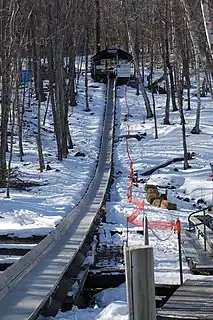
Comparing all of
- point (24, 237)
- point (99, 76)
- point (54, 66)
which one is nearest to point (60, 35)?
point (54, 66)

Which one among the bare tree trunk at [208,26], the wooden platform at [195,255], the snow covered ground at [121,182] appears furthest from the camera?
the bare tree trunk at [208,26]

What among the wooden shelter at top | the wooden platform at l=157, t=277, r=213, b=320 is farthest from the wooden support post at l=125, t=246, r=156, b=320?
the wooden shelter at top

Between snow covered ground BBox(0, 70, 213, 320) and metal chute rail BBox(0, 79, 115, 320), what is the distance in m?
0.40

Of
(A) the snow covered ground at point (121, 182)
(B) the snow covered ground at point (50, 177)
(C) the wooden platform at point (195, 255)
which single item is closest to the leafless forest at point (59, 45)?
(B) the snow covered ground at point (50, 177)

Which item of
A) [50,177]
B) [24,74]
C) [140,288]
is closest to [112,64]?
[24,74]

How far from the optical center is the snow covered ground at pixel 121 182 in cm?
1130

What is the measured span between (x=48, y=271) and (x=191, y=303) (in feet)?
12.1

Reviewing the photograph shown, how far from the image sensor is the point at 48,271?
9750 mm

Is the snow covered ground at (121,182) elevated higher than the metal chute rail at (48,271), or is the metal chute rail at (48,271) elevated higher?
the metal chute rail at (48,271)

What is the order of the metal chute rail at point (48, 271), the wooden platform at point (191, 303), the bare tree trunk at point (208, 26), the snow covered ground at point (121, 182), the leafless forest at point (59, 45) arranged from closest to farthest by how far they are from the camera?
the wooden platform at point (191, 303) → the metal chute rail at point (48, 271) → the snow covered ground at point (121, 182) → the bare tree trunk at point (208, 26) → the leafless forest at point (59, 45)

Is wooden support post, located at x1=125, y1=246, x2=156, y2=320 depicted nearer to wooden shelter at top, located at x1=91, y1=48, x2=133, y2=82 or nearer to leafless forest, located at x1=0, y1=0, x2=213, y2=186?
leafless forest, located at x1=0, y1=0, x2=213, y2=186

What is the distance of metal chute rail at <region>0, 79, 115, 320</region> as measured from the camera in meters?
7.77

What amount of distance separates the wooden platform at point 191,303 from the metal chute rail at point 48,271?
1.70 meters

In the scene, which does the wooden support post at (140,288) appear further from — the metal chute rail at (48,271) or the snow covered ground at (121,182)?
the metal chute rail at (48,271)
